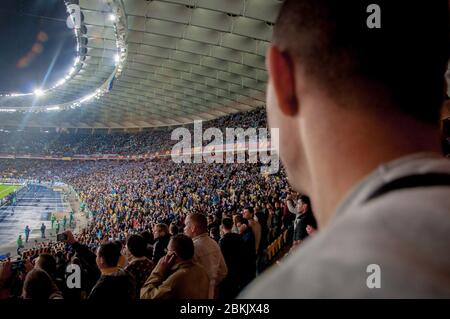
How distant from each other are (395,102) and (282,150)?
0.33 metres

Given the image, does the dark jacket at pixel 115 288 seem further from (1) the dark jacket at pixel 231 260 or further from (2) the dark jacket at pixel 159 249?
(1) the dark jacket at pixel 231 260

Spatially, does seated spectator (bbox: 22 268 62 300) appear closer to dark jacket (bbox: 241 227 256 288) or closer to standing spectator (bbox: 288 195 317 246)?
dark jacket (bbox: 241 227 256 288)

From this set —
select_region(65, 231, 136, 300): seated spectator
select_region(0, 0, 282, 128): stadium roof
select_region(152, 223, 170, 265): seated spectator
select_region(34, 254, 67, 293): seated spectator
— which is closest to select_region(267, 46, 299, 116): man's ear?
select_region(65, 231, 136, 300): seated spectator

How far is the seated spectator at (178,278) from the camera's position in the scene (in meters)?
2.98

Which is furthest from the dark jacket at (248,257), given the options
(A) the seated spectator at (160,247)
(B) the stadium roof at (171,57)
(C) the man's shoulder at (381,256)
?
(B) the stadium roof at (171,57)

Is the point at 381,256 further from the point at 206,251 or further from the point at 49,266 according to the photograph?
the point at 49,266

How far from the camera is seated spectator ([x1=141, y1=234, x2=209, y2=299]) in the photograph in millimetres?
2980

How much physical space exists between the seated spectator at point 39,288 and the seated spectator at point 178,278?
30.2 inches

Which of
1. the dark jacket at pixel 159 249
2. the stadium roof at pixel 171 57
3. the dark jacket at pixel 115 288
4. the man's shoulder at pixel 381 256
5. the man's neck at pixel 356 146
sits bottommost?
the dark jacket at pixel 115 288

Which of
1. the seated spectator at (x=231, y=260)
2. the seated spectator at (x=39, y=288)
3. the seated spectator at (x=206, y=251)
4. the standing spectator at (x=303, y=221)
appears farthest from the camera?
the standing spectator at (x=303, y=221)

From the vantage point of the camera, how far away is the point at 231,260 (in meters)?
5.08

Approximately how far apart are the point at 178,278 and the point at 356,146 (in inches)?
106

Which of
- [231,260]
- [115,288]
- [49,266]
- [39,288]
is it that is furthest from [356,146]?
[231,260]
